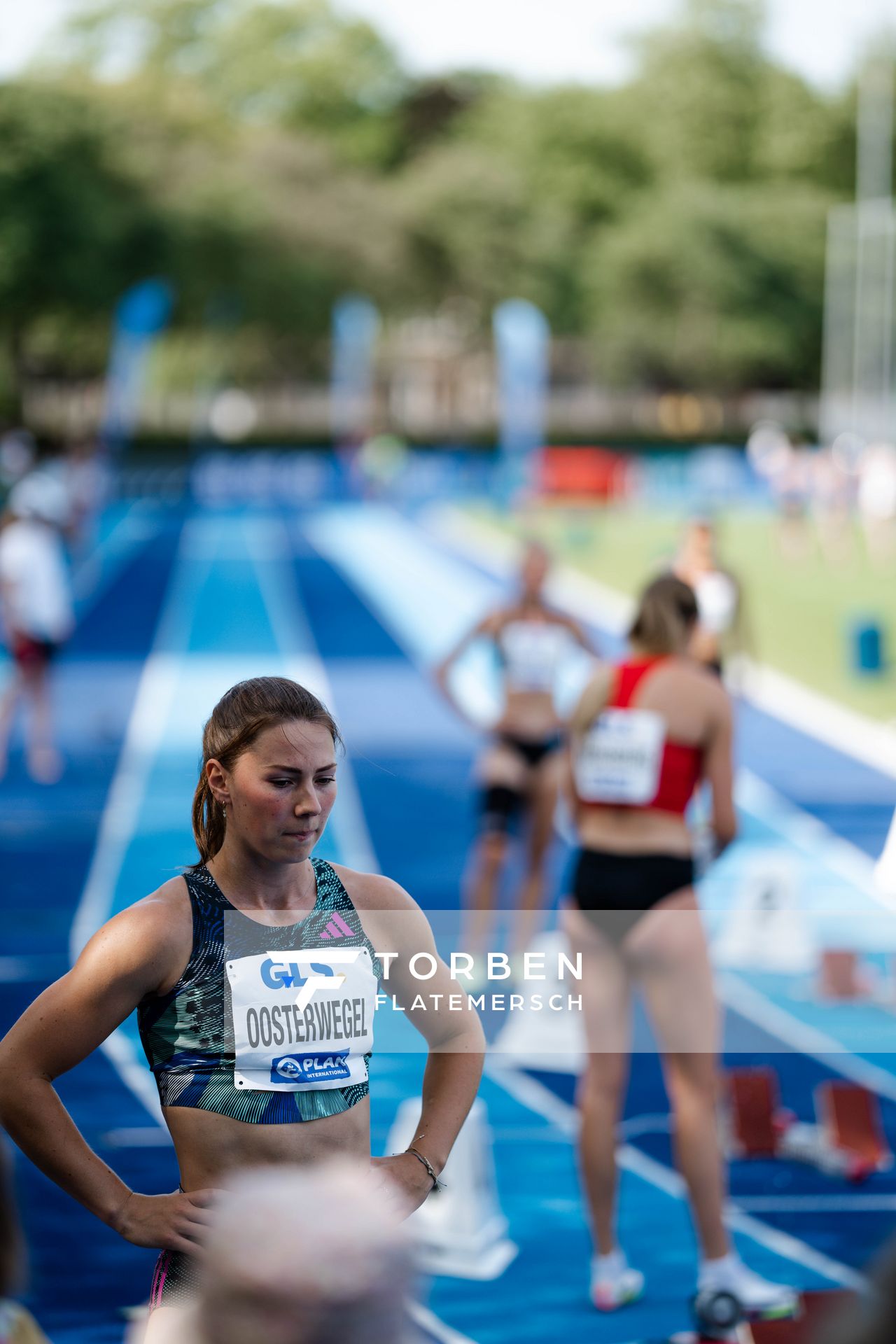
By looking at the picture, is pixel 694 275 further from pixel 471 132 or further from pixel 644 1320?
pixel 644 1320

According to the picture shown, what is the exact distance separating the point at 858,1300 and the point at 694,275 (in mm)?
83391

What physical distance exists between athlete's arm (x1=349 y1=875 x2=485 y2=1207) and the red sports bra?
7.15 ft

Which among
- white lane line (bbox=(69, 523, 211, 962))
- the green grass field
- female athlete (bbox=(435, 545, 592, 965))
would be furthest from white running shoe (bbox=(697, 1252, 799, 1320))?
the green grass field

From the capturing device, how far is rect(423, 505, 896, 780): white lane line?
49.5 ft

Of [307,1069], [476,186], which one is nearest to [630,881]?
[307,1069]

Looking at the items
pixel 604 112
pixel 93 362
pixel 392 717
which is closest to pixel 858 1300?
pixel 392 717

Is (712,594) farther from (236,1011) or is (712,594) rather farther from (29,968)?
(236,1011)

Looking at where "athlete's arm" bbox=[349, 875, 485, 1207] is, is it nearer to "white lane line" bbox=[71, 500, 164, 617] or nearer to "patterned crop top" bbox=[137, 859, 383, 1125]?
"patterned crop top" bbox=[137, 859, 383, 1125]

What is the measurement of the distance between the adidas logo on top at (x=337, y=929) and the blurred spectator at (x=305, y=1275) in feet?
3.65

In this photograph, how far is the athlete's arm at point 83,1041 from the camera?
2742 millimetres

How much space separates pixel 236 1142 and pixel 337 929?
0.35 m

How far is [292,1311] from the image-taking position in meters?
1.66

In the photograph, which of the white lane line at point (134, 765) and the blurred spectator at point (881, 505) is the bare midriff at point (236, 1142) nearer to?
the white lane line at point (134, 765)

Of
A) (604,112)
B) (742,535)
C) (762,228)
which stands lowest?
(742,535)
